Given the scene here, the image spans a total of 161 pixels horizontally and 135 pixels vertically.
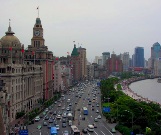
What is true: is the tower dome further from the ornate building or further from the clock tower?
the clock tower

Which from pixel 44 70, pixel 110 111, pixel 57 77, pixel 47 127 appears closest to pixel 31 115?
pixel 47 127

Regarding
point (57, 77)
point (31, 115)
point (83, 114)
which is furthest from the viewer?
point (57, 77)

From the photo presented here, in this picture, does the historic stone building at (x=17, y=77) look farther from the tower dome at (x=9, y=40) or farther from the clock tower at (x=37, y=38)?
the clock tower at (x=37, y=38)

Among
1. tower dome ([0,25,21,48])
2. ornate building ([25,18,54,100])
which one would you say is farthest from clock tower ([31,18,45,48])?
tower dome ([0,25,21,48])

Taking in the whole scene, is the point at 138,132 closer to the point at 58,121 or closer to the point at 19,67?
the point at 58,121

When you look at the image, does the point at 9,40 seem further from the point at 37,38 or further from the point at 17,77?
the point at 37,38

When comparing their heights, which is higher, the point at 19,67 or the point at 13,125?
the point at 19,67

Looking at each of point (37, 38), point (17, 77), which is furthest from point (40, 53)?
point (17, 77)
